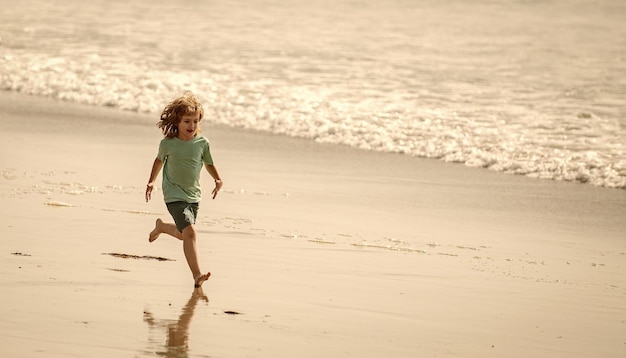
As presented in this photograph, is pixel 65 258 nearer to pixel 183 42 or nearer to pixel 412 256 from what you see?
pixel 412 256

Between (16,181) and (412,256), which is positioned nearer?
(412,256)

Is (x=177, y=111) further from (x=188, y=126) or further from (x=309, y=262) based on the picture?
(x=309, y=262)

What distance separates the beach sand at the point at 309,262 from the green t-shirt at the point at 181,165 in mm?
524

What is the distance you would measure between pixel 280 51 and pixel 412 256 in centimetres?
2056

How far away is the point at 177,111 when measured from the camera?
24.5 ft

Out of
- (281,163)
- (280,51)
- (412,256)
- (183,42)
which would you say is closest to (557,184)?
(281,163)

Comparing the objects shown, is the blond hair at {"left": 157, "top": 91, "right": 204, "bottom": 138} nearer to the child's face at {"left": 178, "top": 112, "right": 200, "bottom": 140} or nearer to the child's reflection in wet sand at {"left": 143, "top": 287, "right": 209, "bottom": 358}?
the child's face at {"left": 178, "top": 112, "right": 200, "bottom": 140}

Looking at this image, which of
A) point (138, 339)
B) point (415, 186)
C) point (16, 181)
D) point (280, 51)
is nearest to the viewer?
point (138, 339)

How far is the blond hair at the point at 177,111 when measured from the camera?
745 centimetres

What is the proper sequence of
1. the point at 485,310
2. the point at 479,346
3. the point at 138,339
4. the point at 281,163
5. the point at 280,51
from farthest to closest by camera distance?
1. the point at 280,51
2. the point at 281,163
3. the point at 485,310
4. the point at 479,346
5. the point at 138,339

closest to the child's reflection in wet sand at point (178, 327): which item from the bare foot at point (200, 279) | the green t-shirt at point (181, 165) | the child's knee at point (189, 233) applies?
the bare foot at point (200, 279)

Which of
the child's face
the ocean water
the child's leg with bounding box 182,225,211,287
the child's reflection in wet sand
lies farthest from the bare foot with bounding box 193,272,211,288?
the ocean water

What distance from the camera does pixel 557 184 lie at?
1350cm

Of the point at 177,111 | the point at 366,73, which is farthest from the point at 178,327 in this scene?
the point at 366,73
